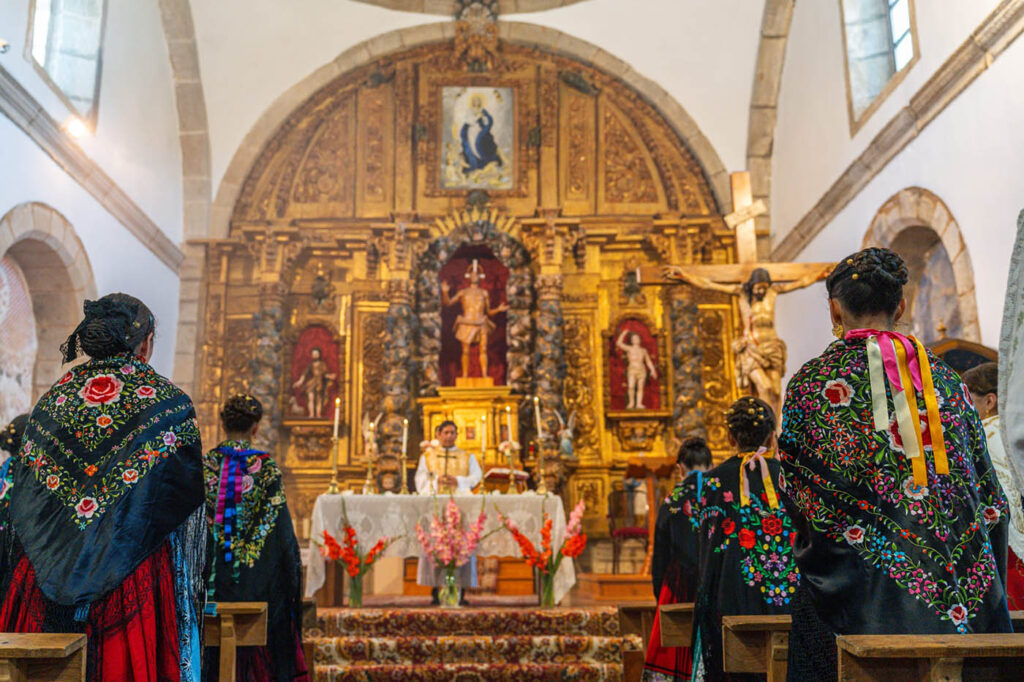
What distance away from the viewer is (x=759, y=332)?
30.6 ft

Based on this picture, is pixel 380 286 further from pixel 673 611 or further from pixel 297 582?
pixel 673 611

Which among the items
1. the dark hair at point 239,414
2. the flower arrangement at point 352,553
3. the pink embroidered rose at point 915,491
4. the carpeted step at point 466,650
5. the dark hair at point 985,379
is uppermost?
the dark hair at point 985,379

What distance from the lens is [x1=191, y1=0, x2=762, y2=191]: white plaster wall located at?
40.1 feet

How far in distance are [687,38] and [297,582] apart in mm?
10129

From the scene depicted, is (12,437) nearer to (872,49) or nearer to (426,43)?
(872,49)

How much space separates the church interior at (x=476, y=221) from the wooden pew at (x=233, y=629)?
466 centimetres

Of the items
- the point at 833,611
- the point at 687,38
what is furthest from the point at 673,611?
the point at 687,38

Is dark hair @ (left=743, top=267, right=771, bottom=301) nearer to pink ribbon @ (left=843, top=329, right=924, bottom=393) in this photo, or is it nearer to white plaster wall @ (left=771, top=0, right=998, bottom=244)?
white plaster wall @ (left=771, top=0, right=998, bottom=244)

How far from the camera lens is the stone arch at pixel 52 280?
884 centimetres

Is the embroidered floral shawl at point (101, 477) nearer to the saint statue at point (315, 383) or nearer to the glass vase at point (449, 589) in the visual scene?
the glass vase at point (449, 589)

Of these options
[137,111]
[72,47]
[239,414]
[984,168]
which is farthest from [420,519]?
[137,111]

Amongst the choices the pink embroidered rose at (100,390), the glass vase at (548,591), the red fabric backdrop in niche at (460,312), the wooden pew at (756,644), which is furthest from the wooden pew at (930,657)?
the red fabric backdrop in niche at (460,312)

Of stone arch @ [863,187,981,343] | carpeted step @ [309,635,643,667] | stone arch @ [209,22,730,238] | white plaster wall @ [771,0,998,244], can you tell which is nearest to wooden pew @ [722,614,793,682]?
carpeted step @ [309,635,643,667]

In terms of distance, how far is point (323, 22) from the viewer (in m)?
12.5
